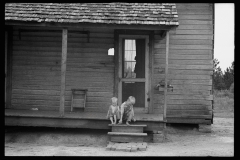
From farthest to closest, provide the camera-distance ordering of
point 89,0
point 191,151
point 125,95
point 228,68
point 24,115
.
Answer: point 228,68
point 125,95
point 24,115
point 191,151
point 89,0

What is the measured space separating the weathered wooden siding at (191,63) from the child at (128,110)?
8.59 feet

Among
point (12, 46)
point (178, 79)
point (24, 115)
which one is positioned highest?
point (12, 46)

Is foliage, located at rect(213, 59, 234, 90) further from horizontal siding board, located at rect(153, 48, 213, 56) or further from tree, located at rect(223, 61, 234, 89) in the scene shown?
horizontal siding board, located at rect(153, 48, 213, 56)

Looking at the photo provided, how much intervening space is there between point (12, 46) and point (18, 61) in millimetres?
582

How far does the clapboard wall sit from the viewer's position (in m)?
10.8

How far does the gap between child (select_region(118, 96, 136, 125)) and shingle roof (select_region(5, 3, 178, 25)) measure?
7.75ft

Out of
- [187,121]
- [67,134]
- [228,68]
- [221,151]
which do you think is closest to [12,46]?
[67,134]

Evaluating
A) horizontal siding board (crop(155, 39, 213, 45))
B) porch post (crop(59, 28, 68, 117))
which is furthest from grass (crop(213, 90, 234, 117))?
porch post (crop(59, 28, 68, 117))

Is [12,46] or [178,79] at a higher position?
[12,46]

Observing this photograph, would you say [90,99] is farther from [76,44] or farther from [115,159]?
[115,159]

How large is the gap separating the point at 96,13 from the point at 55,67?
8.76 feet

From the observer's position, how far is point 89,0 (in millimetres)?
4758

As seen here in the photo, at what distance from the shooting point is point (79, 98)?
421 inches

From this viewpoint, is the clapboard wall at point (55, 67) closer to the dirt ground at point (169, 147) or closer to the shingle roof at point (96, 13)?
the shingle roof at point (96, 13)
